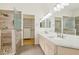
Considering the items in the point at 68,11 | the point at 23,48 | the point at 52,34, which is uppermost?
the point at 68,11

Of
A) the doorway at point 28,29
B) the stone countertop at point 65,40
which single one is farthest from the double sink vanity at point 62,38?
the doorway at point 28,29

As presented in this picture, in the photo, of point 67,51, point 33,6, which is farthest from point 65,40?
point 33,6

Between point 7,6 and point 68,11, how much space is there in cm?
90

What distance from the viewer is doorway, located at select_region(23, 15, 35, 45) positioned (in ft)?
5.50

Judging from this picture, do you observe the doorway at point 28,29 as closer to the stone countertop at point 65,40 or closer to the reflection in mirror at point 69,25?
the stone countertop at point 65,40

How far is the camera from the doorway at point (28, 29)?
168 centimetres

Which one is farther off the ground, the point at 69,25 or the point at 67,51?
the point at 69,25

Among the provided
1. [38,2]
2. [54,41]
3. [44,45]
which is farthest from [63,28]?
[38,2]

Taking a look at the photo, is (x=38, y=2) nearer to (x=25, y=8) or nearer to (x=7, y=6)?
(x=25, y=8)

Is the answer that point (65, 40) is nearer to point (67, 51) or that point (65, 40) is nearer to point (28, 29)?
point (67, 51)

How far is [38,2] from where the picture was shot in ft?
5.50

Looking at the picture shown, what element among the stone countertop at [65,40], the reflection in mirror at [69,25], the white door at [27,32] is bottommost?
the stone countertop at [65,40]

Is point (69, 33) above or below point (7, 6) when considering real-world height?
below

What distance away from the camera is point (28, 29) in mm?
1719
